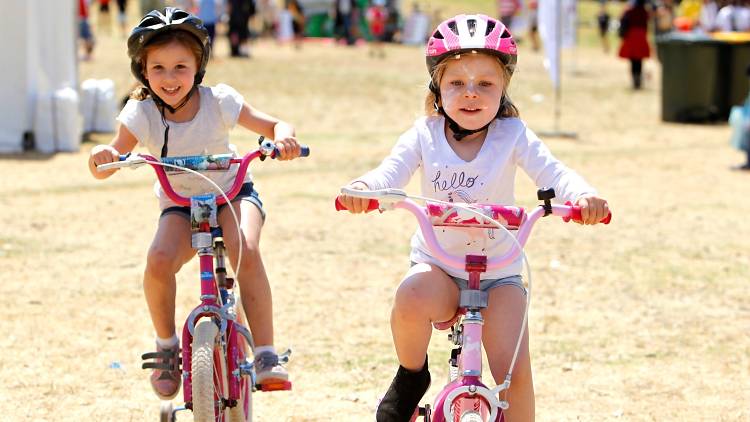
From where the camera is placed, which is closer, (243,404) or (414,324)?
(414,324)

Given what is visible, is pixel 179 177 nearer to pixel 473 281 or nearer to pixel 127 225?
pixel 473 281

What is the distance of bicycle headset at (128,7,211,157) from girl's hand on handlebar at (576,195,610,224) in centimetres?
176

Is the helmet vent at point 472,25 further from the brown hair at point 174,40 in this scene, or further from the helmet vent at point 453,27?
the brown hair at point 174,40

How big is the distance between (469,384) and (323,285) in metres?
4.25

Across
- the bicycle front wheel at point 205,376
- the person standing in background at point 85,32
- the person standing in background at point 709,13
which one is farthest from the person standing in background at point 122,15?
the bicycle front wheel at point 205,376

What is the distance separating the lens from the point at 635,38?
73.9 ft

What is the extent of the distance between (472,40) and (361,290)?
3.93 m

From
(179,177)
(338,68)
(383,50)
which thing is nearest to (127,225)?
(179,177)

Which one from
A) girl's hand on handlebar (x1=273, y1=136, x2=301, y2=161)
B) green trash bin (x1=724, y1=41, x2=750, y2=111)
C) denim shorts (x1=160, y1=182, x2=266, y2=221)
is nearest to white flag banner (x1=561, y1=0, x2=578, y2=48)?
green trash bin (x1=724, y1=41, x2=750, y2=111)

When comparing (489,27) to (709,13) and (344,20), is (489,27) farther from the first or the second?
(344,20)

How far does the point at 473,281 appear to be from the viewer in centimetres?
386

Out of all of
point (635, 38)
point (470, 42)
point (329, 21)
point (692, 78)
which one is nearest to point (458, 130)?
point (470, 42)

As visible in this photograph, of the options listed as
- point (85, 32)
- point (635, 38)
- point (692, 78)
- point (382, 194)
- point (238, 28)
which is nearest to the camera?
point (382, 194)

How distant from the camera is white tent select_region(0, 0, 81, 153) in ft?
44.5
